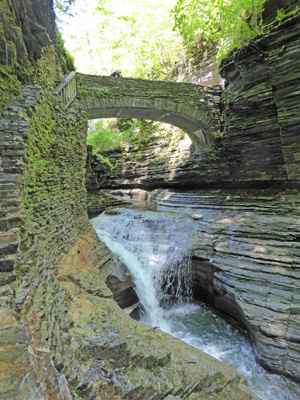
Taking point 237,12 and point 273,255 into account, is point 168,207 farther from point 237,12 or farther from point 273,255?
point 237,12

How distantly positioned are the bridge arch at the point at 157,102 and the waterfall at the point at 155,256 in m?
4.96

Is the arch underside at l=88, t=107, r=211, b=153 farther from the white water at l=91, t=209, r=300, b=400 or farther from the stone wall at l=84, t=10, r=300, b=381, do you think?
the white water at l=91, t=209, r=300, b=400

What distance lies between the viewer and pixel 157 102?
9367 millimetres

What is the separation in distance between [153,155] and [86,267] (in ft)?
33.5

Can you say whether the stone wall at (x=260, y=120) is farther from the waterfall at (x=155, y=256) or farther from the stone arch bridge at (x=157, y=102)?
the waterfall at (x=155, y=256)

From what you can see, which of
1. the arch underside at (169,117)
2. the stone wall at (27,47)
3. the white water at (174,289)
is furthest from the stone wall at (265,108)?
the stone wall at (27,47)

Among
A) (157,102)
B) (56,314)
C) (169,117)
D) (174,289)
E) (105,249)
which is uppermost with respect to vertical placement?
(157,102)

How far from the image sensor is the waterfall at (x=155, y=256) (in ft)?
23.2

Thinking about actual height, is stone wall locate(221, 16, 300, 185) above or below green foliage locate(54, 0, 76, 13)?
below

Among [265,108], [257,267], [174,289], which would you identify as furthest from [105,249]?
[265,108]

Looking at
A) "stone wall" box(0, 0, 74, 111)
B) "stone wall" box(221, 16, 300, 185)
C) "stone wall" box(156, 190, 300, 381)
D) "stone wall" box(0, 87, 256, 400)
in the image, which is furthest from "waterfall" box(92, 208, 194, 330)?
"stone wall" box(0, 0, 74, 111)

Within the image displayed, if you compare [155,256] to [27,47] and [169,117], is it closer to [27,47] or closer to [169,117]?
[169,117]

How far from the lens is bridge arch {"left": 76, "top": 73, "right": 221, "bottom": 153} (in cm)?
838

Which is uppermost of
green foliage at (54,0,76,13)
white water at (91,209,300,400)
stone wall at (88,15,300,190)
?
green foliage at (54,0,76,13)
